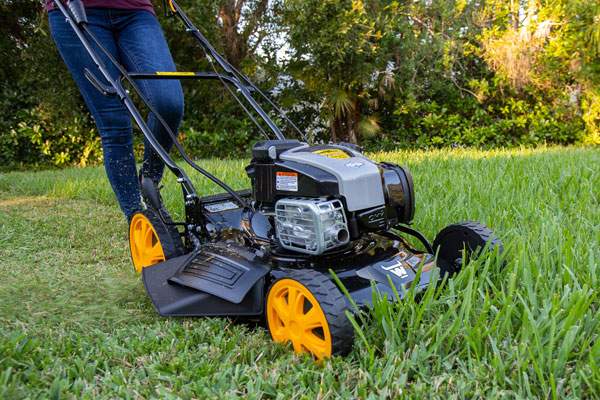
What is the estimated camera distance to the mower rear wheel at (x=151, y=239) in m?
2.04

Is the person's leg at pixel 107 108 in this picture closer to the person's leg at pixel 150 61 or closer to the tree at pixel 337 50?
the person's leg at pixel 150 61

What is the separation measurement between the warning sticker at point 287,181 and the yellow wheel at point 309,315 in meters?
0.30

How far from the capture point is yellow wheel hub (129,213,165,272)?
2.17 metres

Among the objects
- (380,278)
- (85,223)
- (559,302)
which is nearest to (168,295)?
(380,278)

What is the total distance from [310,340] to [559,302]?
0.60 metres

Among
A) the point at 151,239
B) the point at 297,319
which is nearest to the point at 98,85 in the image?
the point at 151,239

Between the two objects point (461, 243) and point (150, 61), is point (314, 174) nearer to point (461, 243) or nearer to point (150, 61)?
point (461, 243)

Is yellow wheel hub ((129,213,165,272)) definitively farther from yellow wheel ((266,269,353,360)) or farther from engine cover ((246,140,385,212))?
yellow wheel ((266,269,353,360))

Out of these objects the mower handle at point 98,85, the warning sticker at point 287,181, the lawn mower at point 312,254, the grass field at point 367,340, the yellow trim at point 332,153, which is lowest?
the grass field at point 367,340

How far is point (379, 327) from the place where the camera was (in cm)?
146

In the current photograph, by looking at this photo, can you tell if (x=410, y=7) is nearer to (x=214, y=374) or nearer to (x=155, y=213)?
(x=155, y=213)

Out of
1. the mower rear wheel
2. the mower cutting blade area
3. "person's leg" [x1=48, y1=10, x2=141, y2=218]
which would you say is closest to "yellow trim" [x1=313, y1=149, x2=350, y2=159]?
the mower cutting blade area

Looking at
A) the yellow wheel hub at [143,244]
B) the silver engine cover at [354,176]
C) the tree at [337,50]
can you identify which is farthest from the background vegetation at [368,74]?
the silver engine cover at [354,176]

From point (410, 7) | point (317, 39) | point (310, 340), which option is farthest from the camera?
point (410, 7)
